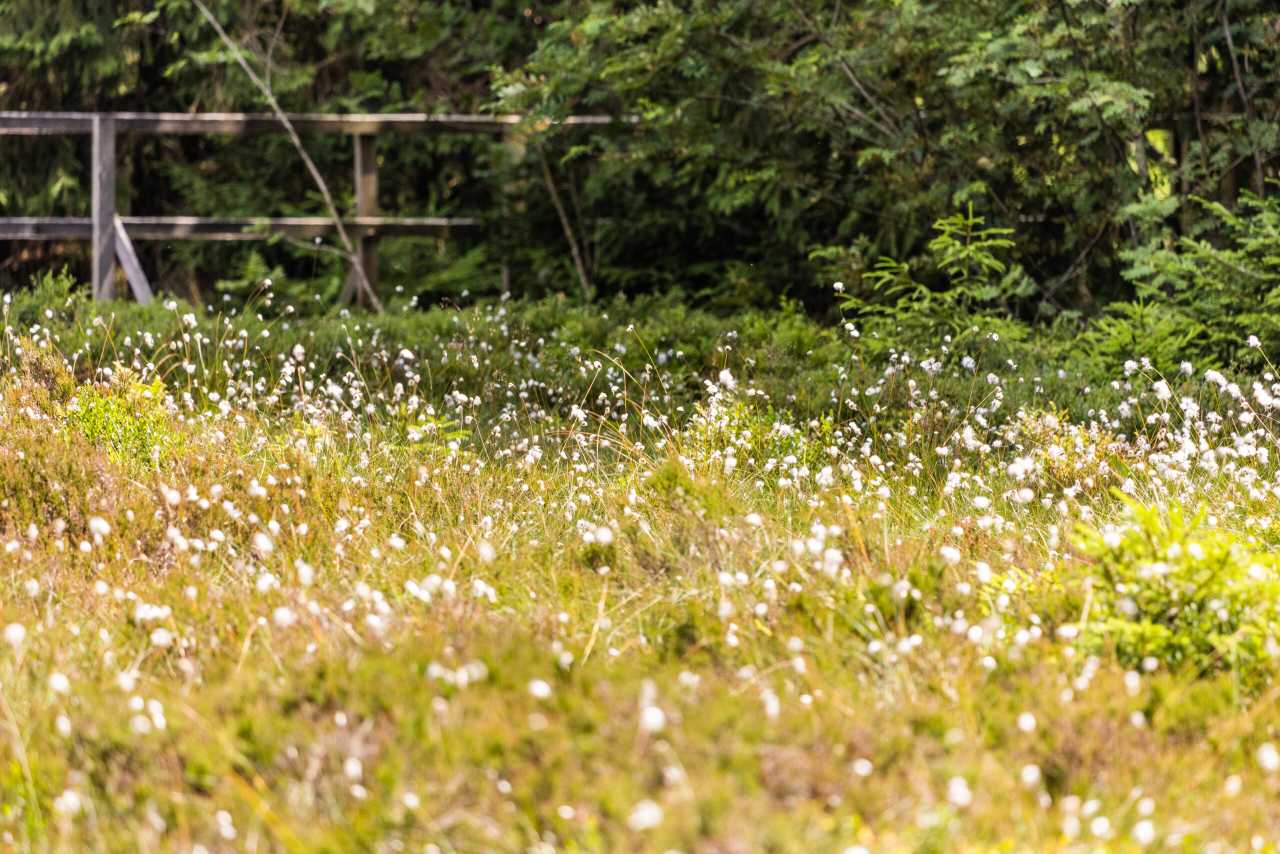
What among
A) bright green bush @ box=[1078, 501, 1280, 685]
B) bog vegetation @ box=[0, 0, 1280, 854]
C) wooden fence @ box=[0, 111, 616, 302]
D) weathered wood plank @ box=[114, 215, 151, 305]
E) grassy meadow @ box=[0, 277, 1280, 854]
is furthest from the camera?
wooden fence @ box=[0, 111, 616, 302]

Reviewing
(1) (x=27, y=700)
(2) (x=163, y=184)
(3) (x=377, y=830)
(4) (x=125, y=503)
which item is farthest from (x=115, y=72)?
(3) (x=377, y=830)

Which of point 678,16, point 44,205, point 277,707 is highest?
point 678,16

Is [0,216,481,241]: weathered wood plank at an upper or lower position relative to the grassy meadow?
lower

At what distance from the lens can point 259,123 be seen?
12.3 m

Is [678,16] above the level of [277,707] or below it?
above

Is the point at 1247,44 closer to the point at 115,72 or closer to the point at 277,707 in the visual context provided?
the point at 277,707

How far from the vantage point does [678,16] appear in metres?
9.69

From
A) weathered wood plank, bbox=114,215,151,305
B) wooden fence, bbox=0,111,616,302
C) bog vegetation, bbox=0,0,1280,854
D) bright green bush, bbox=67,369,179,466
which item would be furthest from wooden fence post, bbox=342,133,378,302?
bright green bush, bbox=67,369,179,466

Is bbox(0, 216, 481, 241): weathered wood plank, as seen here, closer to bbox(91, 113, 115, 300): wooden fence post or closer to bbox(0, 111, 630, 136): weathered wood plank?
bbox(91, 113, 115, 300): wooden fence post

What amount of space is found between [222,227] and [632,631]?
9.02m

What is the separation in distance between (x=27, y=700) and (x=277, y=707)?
86 cm

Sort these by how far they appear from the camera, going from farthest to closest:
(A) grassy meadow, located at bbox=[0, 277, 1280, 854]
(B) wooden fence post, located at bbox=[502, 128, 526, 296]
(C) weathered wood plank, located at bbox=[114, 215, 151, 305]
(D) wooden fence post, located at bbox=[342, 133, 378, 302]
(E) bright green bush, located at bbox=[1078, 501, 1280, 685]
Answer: (B) wooden fence post, located at bbox=[502, 128, 526, 296], (D) wooden fence post, located at bbox=[342, 133, 378, 302], (C) weathered wood plank, located at bbox=[114, 215, 151, 305], (E) bright green bush, located at bbox=[1078, 501, 1280, 685], (A) grassy meadow, located at bbox=[0, 277, 1280, 854]

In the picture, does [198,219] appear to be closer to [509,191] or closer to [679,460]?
[509,191]

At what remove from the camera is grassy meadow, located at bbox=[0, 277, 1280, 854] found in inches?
119
